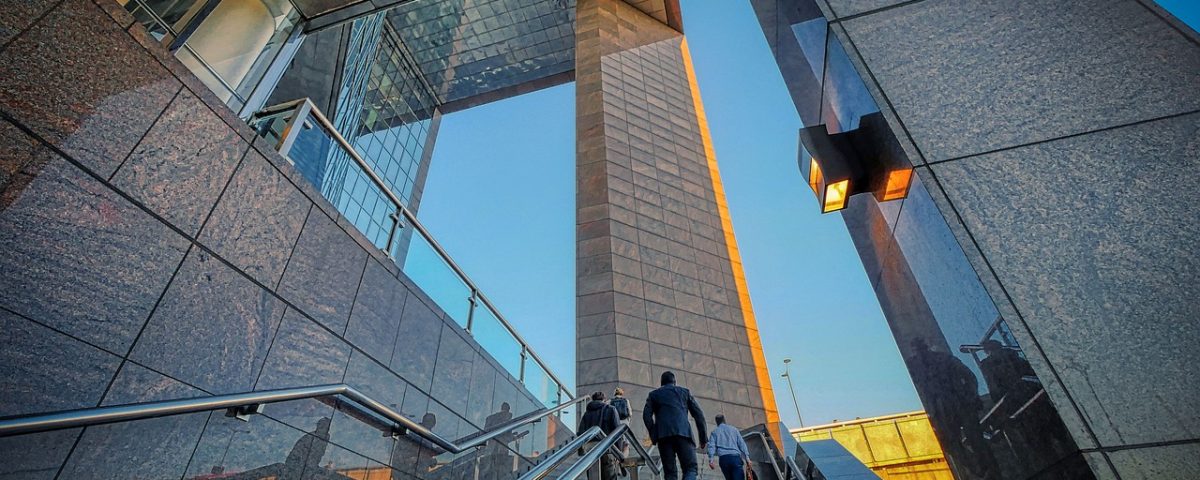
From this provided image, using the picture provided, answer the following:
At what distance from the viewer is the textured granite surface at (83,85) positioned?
2.77 m

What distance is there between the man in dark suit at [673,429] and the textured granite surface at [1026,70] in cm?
342

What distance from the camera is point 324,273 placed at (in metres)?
4.49

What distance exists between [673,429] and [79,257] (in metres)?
4.47

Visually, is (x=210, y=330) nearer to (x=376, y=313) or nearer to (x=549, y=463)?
(x=376, y=313)

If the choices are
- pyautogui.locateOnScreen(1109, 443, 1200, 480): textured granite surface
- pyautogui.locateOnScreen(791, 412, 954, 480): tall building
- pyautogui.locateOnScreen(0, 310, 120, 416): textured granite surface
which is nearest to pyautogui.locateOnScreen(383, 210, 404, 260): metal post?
pyautogui.locateOnScreen(0, 310, 120, 416): textured granite surface

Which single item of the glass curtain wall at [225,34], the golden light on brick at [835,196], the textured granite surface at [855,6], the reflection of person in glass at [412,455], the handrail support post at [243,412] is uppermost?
the glass curtain wall at [225,34]

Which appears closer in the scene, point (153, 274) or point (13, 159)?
point (13, 159)

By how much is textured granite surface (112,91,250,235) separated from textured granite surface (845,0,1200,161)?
4.08 meters

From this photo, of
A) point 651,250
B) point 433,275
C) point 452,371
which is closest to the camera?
point 452,371

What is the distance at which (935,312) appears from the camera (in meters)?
2.91

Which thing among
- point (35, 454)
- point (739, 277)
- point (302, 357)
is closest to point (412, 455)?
point (302, 357)

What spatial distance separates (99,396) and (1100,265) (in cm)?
454

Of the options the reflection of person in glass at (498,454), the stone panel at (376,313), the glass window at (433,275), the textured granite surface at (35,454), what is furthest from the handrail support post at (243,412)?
the reflection of person in glass at (498,454)

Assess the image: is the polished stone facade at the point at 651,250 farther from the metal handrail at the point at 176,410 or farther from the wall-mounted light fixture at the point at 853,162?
the wall-mounted light fixture at the point at 853,162
